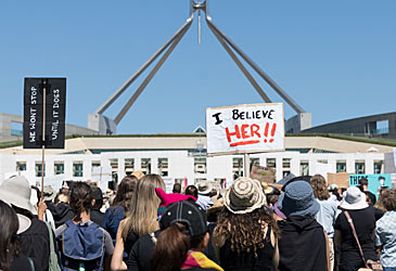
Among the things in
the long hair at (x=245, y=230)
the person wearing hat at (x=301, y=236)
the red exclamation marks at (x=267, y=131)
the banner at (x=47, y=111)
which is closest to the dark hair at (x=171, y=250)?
the long hair at (x=245, y=230)

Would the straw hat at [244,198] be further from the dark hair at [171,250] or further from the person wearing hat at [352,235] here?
the person wearing hat at [352,235]

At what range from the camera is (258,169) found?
8.20 m

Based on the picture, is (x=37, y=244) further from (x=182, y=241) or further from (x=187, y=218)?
(x=182, y=241)

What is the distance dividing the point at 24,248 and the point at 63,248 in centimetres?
87

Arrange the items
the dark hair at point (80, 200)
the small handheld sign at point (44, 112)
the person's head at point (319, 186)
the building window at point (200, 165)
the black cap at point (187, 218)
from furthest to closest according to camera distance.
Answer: the building window at point (200, 165) → the small handheld sign at point (44, 112) → the person's head at point (319, 186) → the dark hair at point (80, 200) → the black cap at point (187, 218)

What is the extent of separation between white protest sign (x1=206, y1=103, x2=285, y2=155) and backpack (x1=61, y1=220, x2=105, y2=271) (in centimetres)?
609

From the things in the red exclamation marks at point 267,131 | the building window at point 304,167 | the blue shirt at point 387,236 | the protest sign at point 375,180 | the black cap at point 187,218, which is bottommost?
the blue shirt at point 387,236

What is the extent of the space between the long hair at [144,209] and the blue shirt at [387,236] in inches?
98.7

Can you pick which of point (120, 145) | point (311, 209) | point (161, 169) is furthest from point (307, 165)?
point (311, 209)

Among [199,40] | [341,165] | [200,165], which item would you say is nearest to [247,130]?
[341,165]

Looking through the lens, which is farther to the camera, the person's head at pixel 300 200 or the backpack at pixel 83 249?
the backpack at pixel 83 249

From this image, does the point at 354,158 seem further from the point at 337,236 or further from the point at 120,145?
the point at 337,236

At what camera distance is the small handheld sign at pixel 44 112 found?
378 inches

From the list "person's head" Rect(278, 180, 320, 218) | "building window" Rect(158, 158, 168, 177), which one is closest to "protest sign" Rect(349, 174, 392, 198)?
"person's head" Rect(278, 180, 320, 218)
